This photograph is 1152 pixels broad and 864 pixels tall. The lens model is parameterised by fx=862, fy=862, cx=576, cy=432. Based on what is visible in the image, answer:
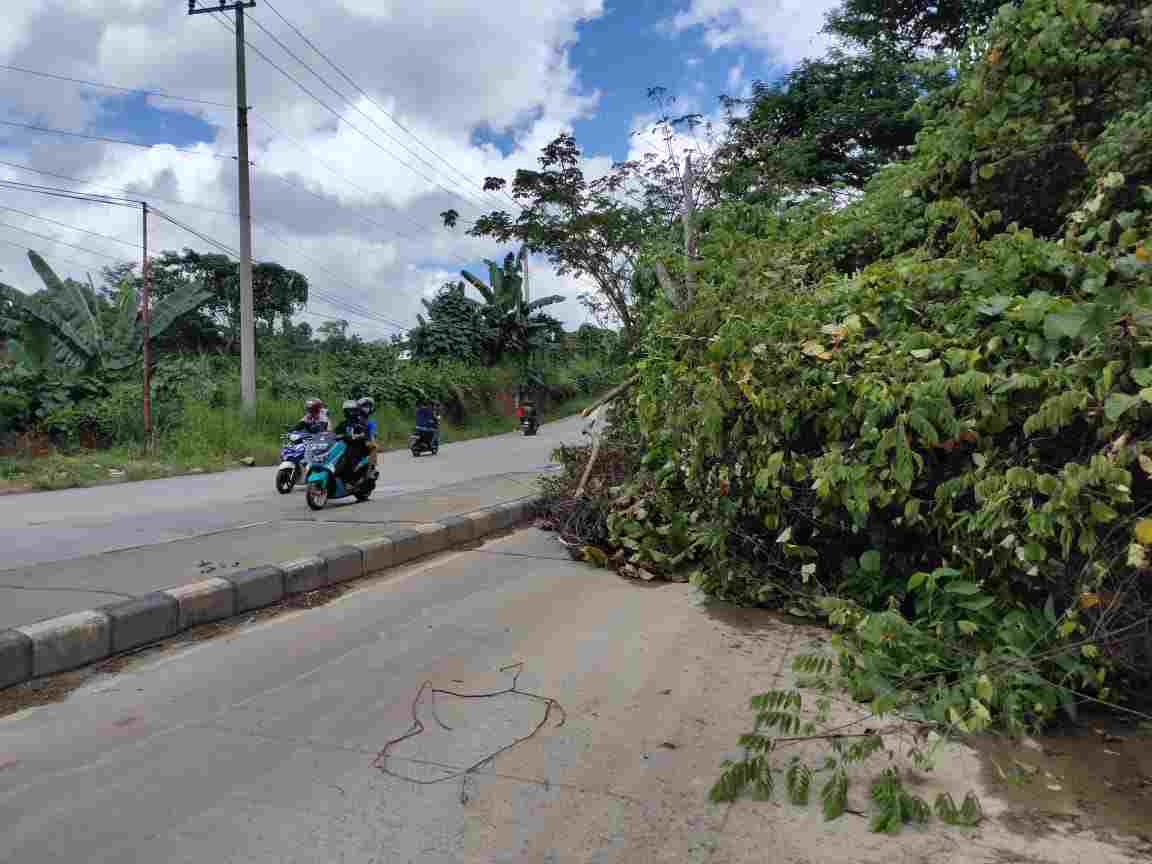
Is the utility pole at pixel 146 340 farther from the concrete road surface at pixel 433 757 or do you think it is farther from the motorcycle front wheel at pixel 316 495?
the concrete road surface at pixel 433 757

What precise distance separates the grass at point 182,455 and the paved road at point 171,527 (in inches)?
32.7

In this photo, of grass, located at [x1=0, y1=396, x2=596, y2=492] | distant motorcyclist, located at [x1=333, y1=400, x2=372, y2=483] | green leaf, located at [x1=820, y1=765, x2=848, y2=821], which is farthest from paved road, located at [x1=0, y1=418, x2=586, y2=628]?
green leaf, located at [x1=820, y1=765, x2=848, y2=821]

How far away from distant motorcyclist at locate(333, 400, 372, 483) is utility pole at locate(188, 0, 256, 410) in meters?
8.53

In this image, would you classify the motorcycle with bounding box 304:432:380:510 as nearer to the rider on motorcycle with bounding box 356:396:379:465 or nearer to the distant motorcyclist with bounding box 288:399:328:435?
the rider on motorcycle with bounding box 356:396:379:465

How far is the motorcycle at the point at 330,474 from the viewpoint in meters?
9.26

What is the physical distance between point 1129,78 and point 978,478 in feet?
12.0

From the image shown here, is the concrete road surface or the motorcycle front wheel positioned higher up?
the motorcycle front wheel

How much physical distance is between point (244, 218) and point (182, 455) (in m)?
5.05

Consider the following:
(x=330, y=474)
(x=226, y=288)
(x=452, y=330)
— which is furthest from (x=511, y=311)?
(x=330, y=474)

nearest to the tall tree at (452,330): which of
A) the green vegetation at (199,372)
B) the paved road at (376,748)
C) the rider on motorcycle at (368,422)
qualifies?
the green vegetation at (199,372)

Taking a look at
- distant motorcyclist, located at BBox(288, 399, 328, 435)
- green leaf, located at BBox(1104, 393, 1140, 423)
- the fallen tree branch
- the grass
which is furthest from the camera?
the grass

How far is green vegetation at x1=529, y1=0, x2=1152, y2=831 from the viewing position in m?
3.40

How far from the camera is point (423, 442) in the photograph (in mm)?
19438

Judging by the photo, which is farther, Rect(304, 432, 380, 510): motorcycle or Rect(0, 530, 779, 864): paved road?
Rect(304, 432, 380, 510): motorcycle
